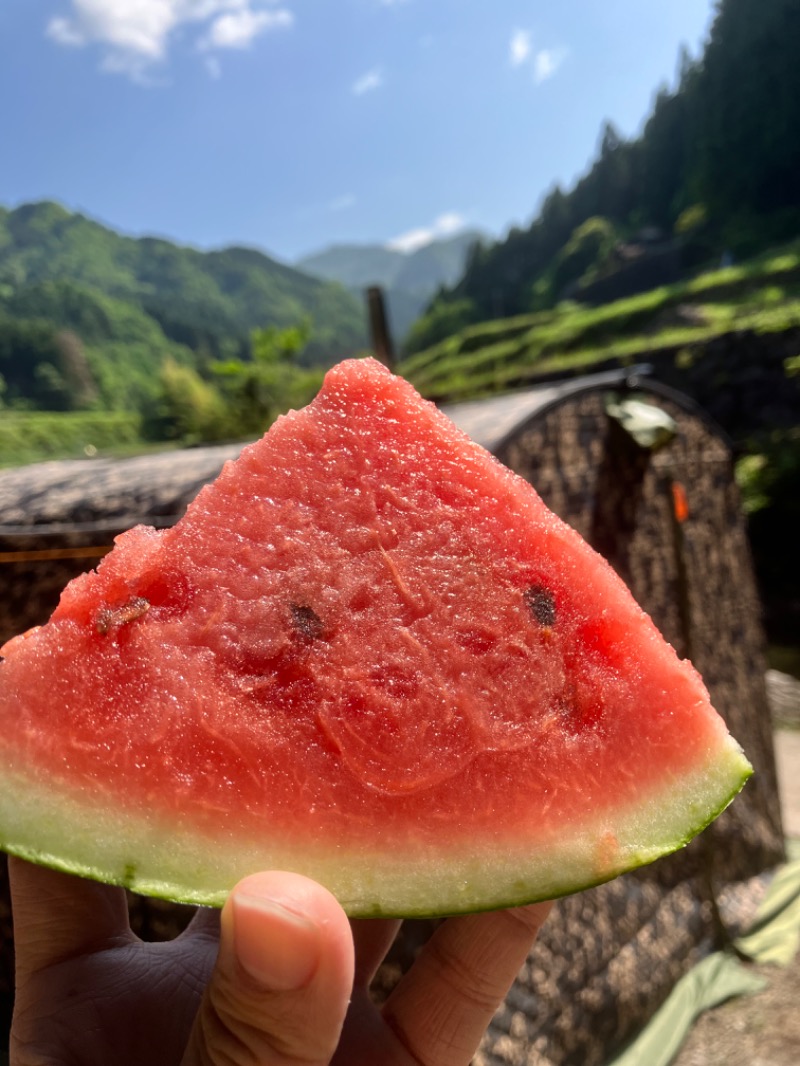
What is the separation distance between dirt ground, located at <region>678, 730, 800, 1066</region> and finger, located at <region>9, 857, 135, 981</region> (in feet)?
10.5

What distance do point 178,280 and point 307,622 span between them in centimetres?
5143

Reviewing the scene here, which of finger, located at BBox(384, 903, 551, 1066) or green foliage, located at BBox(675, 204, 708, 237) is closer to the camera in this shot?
finger, located at BBox(384, 903, 551, 1066)

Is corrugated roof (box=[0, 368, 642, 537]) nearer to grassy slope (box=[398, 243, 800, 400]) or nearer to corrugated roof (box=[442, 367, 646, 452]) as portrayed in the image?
corrugated roof (box=[442, 367, 646, 452])

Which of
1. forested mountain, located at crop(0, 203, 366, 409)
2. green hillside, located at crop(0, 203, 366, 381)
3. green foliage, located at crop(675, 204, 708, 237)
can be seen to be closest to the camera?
green hillside, located at crop(0, 203, 366, 381)

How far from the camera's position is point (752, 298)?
1939cm

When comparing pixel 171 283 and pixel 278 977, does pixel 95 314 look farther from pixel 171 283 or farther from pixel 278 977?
pixel 278 977

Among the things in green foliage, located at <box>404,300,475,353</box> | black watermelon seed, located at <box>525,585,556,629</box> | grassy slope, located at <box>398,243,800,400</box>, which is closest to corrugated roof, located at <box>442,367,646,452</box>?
black watermelon seed, located at <box>525,585,556,629</box>

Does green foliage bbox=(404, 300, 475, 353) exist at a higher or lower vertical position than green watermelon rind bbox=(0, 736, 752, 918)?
higher

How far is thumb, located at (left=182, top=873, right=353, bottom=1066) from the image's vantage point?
0.68m

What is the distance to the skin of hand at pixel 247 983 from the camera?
2.28 ft

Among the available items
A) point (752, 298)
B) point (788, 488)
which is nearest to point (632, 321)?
point (752, 298)

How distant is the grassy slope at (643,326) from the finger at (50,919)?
48.6ft

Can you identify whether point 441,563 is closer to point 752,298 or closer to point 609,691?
point 609,691

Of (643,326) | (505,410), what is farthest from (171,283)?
(505,410)
